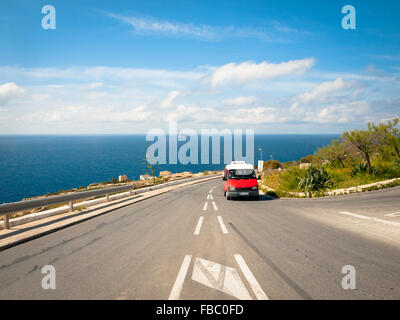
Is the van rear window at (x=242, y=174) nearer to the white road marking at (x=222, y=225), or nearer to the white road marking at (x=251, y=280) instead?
the white road marking at (x=222, y=225)

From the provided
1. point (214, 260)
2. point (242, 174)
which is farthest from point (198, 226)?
point (242, 174)

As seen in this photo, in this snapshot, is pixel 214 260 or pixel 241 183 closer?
pixel 214 260

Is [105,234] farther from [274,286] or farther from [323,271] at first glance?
[323,271]

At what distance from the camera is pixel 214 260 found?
4.74 m

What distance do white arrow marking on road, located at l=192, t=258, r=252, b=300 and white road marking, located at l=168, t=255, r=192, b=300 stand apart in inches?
6.7

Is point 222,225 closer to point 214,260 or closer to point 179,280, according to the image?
point 214,260

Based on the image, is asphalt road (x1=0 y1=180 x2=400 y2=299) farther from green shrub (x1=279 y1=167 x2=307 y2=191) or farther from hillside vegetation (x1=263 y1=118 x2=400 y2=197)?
green shrub (x1=279 y1=167 x2=307 y2=191)

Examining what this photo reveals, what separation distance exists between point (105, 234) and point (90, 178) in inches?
3113

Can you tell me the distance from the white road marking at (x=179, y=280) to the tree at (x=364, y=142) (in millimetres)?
15629

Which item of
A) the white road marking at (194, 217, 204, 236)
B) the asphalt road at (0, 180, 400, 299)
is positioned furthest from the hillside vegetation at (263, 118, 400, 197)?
the white road marking at (194, 217, 204, 236)

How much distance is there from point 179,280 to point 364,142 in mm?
16438

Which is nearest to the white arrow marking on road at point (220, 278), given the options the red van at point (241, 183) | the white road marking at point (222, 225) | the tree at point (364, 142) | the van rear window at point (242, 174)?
the white road marking at point (222, 225)
